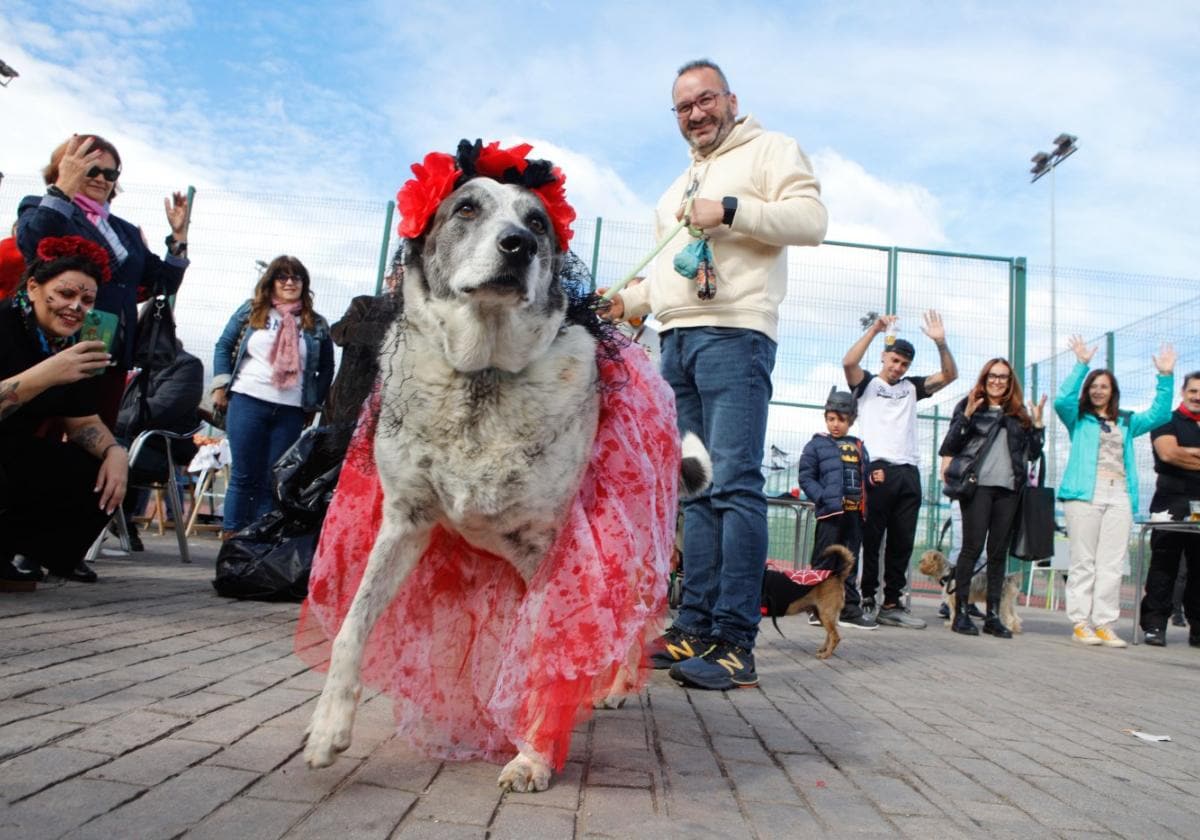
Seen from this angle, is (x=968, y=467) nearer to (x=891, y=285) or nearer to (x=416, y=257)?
(x=891, y=285)

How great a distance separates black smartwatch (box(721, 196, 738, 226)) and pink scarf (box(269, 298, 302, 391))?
3.81 metres

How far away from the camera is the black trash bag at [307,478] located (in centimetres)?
550

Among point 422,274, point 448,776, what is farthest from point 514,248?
point 448,776

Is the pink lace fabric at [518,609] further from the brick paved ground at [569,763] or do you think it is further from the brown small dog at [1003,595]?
the brown small dog at [1003,595]

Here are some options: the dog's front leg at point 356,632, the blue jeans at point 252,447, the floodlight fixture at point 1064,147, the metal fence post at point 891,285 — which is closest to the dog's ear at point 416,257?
the dog's front leg at point 356,632

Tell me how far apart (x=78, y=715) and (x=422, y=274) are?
1546mm

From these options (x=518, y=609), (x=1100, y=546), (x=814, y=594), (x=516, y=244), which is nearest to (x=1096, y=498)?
(x=1100, y=546)

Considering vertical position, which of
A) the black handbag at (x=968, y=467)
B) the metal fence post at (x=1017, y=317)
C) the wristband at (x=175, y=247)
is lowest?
the black handbag at (x=968, y=467)

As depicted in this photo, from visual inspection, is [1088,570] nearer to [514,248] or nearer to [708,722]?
[708,722]

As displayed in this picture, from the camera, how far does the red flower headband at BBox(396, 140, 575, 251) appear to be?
2676 mm

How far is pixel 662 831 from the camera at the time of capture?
2.02 metres

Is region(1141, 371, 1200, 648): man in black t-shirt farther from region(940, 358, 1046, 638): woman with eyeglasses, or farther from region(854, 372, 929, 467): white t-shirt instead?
region(854, 372, 929, 467): white t-shirt

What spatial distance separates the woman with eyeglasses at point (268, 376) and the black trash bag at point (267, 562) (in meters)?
0.85

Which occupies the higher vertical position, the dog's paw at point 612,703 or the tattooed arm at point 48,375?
the tattooed arm at point 48,375
